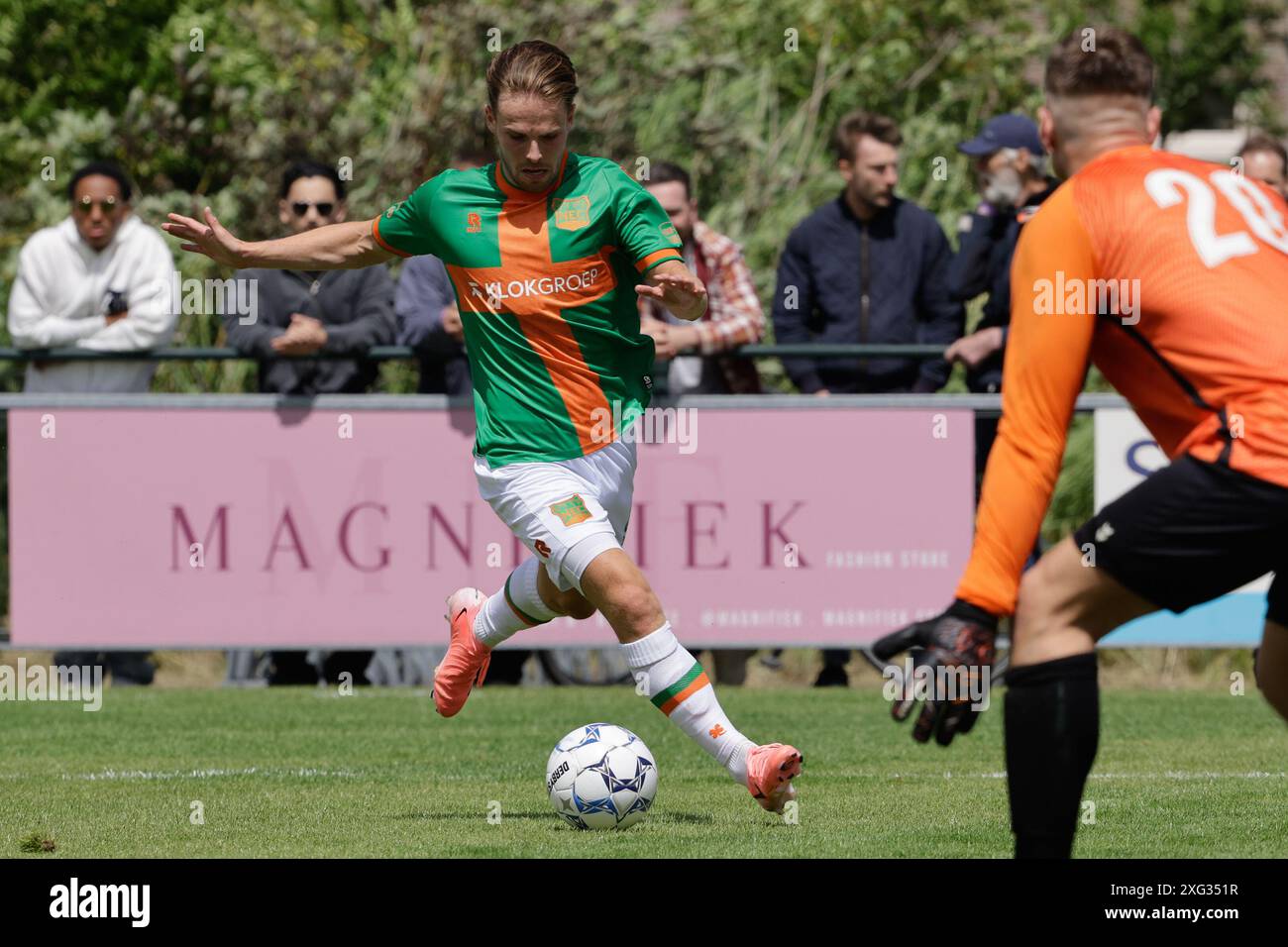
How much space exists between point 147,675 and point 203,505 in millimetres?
1311

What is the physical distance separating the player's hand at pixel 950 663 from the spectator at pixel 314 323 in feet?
24.3

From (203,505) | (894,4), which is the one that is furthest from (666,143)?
(203,505)

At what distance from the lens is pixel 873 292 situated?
11945 millimetres

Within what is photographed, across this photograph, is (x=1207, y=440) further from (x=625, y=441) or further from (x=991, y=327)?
(x=991, y=327)

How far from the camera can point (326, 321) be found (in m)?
12.0

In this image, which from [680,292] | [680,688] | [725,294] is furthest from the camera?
[725,294]

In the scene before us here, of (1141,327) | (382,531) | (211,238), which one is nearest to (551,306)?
(211,238)

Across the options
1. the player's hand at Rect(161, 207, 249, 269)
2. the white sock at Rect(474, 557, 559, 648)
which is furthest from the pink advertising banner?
the player's hand at Rect(161, 207, 249, 269)

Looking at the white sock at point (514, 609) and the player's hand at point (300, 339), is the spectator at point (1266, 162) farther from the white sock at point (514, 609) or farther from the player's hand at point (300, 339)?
the white sock at point (514, 609)

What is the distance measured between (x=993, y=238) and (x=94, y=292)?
5006 mm

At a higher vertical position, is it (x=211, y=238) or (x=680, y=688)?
(x=211, y=238)

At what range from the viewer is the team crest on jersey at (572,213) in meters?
7.29

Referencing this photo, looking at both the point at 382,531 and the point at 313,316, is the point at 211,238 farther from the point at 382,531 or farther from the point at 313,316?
the point at 313,316

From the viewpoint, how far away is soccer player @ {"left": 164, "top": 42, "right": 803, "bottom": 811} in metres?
7.03
